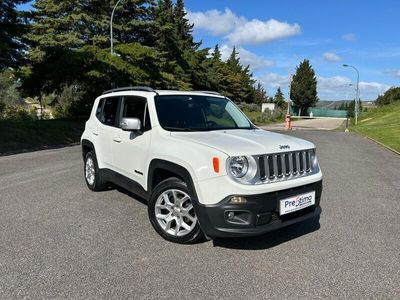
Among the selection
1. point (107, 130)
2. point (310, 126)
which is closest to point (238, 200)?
point (107, 130)

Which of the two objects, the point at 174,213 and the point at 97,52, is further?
the point at 97,52

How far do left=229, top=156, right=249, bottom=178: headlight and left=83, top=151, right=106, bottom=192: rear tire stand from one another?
10.5ft

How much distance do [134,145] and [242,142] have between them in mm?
1668

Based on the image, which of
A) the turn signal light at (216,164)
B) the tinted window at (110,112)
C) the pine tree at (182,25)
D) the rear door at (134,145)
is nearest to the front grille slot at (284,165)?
the turn signal light at (216,164)

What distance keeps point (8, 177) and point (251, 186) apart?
6.58 metres

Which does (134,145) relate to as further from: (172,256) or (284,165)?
(284,165)

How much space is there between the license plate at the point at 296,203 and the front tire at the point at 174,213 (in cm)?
95

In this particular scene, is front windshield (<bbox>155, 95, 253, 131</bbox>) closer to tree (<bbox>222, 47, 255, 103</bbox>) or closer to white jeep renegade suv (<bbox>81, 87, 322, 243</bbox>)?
white jeep renegade suv (<bbox>81, 87, 322, 243</bbox>)

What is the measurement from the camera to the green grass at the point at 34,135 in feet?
50.2

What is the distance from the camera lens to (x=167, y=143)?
4738 mm

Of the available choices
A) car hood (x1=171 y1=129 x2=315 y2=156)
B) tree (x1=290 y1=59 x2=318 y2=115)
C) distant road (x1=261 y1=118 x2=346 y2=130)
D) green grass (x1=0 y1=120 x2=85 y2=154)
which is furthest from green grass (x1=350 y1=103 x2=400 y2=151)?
→ tree (x1=290 y1=59 x2=318 y2=115)

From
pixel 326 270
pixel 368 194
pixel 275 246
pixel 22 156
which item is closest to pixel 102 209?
pixel 275 246

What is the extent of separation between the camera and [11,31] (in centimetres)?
2014

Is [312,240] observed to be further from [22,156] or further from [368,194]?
[22,156]
